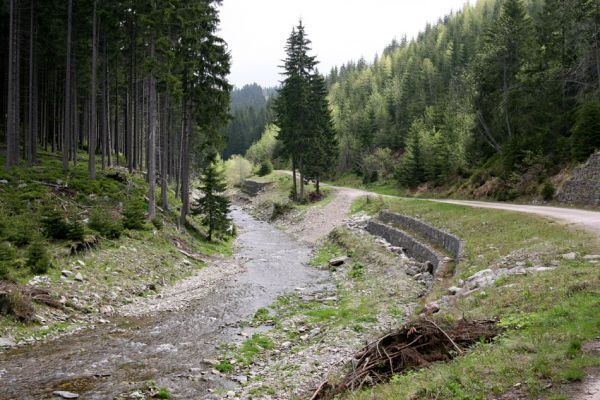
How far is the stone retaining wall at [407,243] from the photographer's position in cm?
1985

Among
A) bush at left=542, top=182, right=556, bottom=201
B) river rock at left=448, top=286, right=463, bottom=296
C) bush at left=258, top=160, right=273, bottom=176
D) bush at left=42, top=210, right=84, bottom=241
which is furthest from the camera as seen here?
bush at left=258, top=160, right=273, bottom=176

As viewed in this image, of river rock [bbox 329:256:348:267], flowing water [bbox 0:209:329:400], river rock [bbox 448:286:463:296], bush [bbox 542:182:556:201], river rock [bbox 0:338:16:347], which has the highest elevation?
bush [bbox 542:182:556:201]

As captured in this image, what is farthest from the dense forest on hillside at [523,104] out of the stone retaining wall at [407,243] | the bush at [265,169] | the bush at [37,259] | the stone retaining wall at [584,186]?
the bush at [265,169]

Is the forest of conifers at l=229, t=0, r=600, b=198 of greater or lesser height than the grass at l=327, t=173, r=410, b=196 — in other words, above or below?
above

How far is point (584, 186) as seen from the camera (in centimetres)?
2367

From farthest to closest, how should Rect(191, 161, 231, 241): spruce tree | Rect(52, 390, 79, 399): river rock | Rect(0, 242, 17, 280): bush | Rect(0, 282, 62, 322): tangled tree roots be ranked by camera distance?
Rect(191, 161, 231, 241): spruce tree
Rect(0, 242, 17, 280): bush
Rect(0, 282, 62, 322): tangled tree roots
Rect(52, 390, 79, 399): river rock

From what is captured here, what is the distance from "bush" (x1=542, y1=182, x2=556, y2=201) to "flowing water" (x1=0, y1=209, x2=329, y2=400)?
795 inches

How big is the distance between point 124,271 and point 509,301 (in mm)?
14572

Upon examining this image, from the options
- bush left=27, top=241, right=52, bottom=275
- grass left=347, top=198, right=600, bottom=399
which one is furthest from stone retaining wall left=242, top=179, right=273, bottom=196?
grass left=347, top=198, right=600, bottom=399

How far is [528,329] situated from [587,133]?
23.8 m

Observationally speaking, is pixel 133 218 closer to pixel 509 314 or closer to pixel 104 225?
pixel 104 225

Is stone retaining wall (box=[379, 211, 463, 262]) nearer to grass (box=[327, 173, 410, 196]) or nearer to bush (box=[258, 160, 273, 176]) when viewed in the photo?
grass (box=[327, 173, 410, 196])

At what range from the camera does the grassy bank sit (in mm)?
13094

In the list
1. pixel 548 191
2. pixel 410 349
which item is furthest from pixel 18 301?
pixel 548 191
